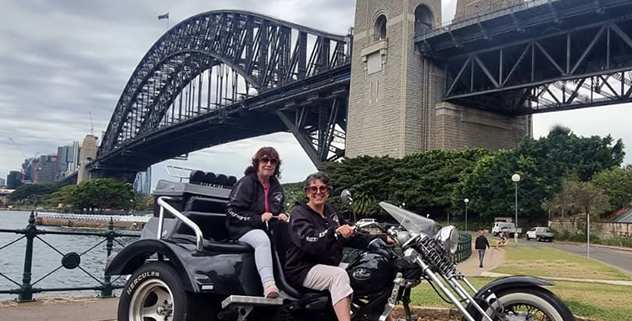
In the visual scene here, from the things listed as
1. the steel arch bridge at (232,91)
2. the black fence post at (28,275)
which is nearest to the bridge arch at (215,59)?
the steel arch bridge at (232,91)

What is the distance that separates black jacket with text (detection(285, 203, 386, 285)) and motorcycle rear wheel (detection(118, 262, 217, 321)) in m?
0.66

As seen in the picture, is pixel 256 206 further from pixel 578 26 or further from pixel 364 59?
pixel 364 59

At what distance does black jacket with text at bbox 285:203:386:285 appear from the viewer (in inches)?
152

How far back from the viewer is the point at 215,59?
74625mm

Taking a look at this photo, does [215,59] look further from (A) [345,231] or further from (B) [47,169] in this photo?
(B) [47,169]

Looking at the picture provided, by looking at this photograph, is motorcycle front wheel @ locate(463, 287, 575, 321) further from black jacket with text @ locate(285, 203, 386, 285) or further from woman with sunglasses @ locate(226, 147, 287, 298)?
woman with sunglasses @ locate(226, 147, 287, 298)

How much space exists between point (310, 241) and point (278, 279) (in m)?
0.39

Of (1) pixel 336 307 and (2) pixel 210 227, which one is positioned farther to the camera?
(2) pixel 210 227

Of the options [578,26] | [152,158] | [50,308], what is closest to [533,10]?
[578,26]

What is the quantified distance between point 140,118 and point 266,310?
9451cm

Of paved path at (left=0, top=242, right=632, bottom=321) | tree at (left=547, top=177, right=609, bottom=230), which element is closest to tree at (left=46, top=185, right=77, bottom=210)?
tree at (left=547, top=177, right=609, bottom=230)

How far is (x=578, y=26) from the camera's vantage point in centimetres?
3475

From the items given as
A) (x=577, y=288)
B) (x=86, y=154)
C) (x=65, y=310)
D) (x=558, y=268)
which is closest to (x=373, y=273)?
(x=65, y=310)

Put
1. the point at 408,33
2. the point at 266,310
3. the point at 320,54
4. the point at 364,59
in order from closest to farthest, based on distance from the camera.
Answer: the point at 266,310
the point at 408,33
the point at 364,59
the point at 320,54
